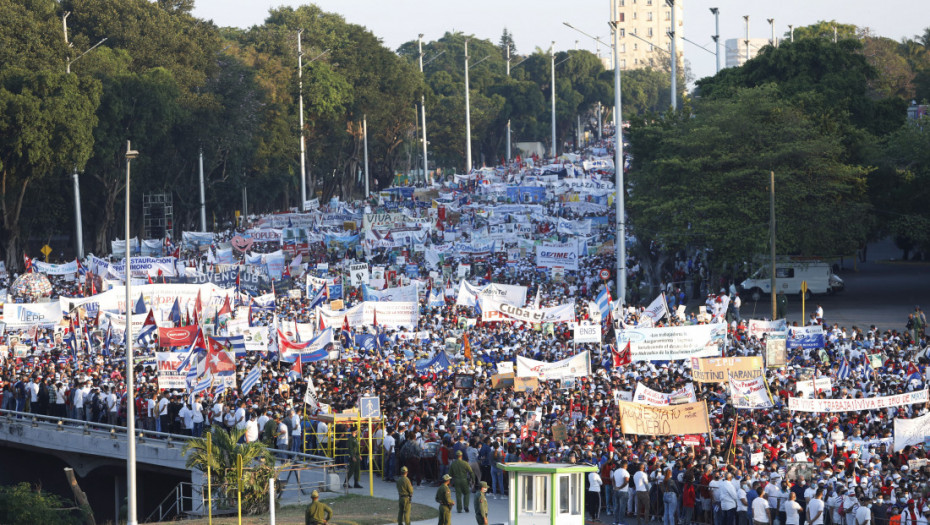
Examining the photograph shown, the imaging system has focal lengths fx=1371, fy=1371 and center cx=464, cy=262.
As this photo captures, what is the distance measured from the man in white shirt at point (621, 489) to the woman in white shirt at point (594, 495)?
47cm

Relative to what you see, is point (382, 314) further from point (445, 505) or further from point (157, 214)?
point (157, 214)

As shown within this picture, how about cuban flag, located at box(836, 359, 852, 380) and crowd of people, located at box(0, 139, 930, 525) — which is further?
cuban flag, located at box(836, 359, 852, 380)

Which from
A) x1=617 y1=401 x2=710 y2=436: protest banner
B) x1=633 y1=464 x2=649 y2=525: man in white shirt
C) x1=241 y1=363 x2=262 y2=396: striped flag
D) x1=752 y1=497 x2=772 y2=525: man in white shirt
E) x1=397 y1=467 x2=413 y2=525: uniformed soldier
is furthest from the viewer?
x1=241 y1=363 x2=262 y2=396: striped flag

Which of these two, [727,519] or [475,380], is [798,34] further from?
[727,519]

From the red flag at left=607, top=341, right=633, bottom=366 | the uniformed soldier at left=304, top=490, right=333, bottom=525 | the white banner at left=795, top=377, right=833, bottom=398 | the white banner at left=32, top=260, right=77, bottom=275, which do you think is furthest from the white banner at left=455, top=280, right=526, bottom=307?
the white banner at left=32, top=260, right=77, bottom=275

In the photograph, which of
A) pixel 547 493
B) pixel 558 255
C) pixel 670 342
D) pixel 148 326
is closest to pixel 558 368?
pixel 670 342

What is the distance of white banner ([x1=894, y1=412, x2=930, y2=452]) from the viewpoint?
2141 cm

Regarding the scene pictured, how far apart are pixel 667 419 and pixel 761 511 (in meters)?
3.51

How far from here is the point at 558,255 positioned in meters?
41.8

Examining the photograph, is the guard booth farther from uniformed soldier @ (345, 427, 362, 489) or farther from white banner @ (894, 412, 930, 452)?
uniformed soldier @ (345, 427, 362, 489)

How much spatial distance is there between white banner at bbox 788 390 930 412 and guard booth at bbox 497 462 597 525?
6.31m

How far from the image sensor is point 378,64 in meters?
97.5

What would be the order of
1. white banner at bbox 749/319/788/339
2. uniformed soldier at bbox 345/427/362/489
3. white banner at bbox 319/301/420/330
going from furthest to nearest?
white banner at bbox 319/301/420/330
white banner at bbox 749/319/788/339
uniformed soldier at bbox 345/427/362/489

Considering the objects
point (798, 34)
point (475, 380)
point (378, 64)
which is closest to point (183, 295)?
point (475, 380)
